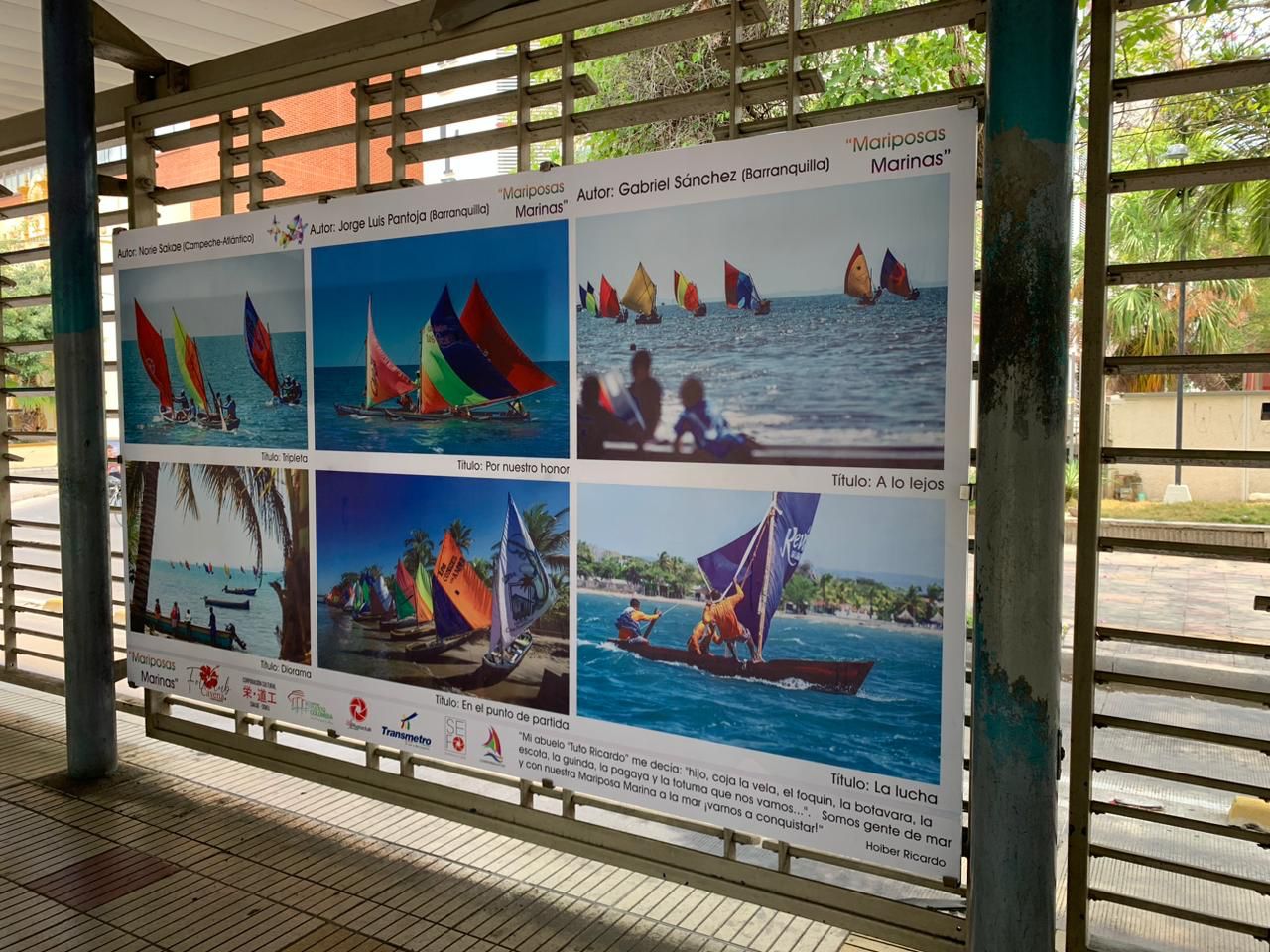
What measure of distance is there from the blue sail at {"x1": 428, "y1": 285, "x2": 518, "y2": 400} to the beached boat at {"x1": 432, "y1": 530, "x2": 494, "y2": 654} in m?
0.67

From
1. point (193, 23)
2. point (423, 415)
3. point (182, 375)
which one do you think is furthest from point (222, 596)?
point (193, 23)

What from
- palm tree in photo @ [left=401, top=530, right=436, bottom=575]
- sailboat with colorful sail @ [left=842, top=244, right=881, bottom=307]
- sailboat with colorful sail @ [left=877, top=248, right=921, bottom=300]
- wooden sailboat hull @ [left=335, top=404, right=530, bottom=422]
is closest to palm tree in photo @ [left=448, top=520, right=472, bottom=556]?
palm tree in photo @ [left=401, top=530, right=436, bottom=575]

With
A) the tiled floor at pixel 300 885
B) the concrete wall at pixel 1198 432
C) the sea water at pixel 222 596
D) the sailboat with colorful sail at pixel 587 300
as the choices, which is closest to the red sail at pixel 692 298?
the sailboat with colorful sail at pixel 587 300

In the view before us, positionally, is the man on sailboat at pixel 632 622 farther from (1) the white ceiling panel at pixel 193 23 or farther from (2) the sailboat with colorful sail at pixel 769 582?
(1) the white ceiling panel at pixel 193 23

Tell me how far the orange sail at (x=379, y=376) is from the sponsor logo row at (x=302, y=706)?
1410mm

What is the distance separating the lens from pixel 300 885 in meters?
4.41

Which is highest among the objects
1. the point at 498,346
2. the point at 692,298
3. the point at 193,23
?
the point at 193,23

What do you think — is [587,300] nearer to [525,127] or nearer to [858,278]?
[525,127]

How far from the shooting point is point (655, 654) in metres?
3.91

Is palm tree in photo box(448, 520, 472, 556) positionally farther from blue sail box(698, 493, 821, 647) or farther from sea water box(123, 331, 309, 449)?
blue sail box(698, 493, 821, 647)

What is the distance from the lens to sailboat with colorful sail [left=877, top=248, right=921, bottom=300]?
3.38 meters

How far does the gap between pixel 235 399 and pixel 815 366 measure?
3.11 meters

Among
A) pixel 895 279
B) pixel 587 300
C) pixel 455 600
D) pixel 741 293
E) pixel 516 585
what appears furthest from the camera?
pixel 455 600

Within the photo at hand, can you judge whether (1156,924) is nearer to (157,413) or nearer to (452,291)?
(452,291)
